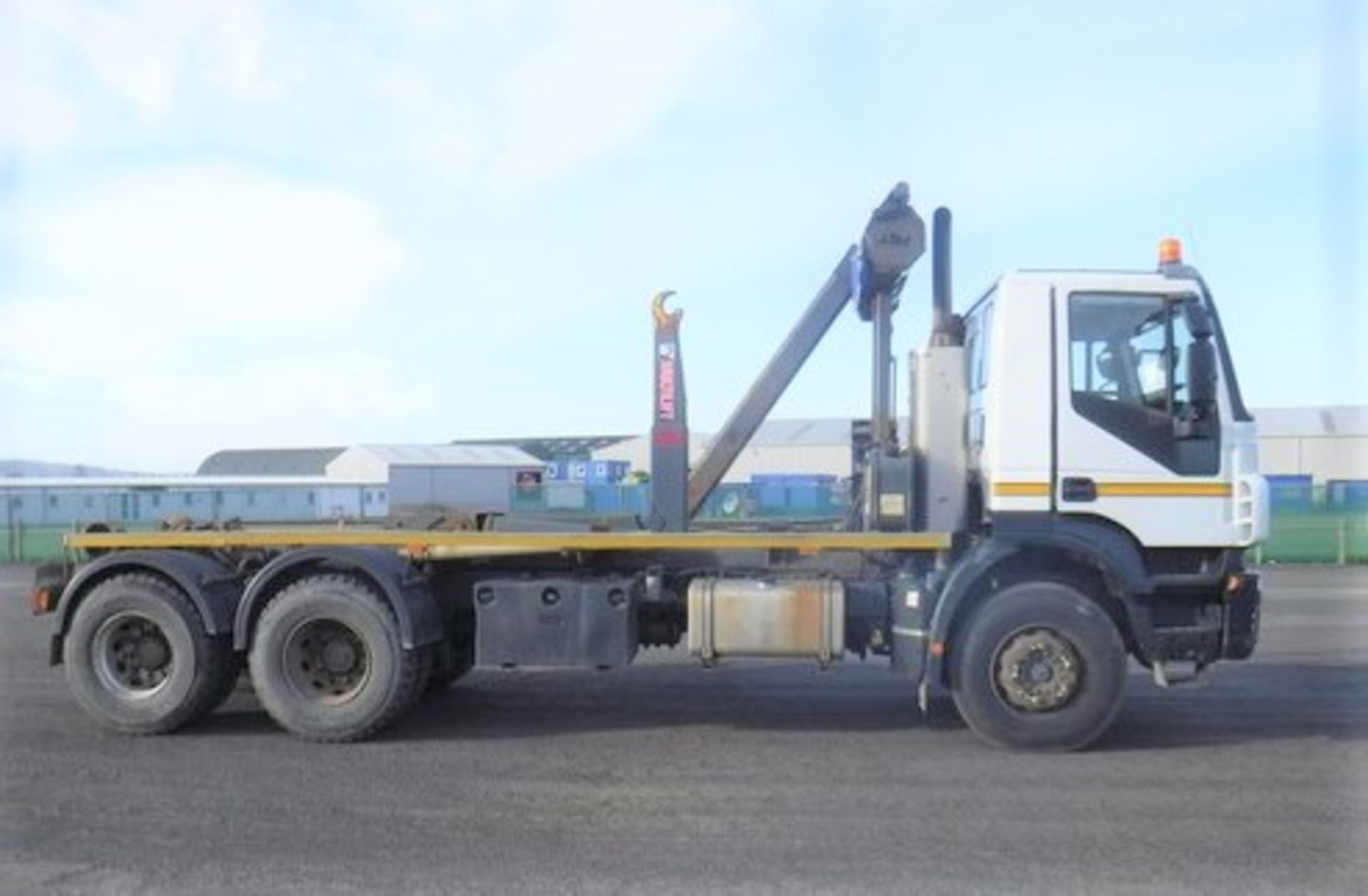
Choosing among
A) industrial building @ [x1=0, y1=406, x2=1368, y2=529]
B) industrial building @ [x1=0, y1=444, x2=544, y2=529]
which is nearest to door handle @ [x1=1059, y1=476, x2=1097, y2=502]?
industrial building @ [x1=0, y1=406, x2=1368, y2=529]

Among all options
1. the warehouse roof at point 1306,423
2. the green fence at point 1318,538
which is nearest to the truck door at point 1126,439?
the green fence at point 1318,538

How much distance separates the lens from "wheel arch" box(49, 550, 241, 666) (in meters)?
8.61

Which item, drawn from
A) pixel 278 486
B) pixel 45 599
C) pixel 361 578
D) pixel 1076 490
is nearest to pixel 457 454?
pixel 278 486

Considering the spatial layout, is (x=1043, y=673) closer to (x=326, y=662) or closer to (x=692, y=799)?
(x=692, y=799)

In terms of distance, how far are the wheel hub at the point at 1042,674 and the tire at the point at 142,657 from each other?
5.08m

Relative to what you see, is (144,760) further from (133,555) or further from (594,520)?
(594,520)

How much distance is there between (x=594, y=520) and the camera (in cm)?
982

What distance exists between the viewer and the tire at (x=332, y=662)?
8414 millimetres

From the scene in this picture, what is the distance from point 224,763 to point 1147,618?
567cm

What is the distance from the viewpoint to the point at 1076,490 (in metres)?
8.17

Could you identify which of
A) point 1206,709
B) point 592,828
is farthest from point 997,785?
point 1206,709

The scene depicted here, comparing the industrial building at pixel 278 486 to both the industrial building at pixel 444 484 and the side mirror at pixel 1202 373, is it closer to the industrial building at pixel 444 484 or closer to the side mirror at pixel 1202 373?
the industrial building at pixel 444 484

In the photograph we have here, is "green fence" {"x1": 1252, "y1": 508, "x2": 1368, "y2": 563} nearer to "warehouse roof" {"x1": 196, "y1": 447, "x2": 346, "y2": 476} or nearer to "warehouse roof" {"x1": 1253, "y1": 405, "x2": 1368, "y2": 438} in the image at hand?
"warehouse roof" {"x1": 196, "y1": 447, "x2": 346, "y2": 476}

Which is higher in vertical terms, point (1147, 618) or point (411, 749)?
point (1147, 618)
